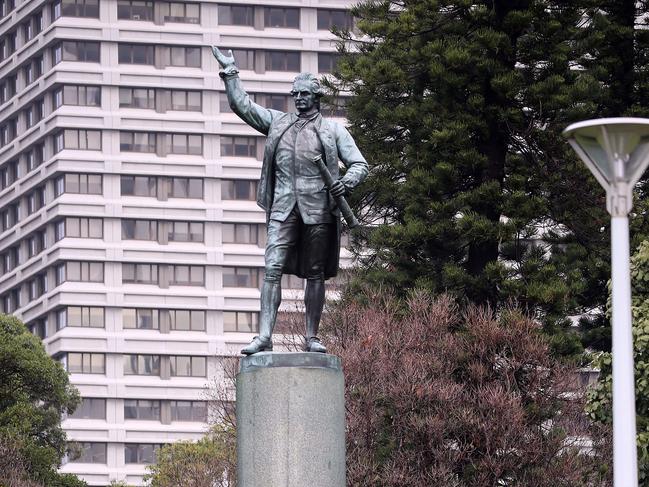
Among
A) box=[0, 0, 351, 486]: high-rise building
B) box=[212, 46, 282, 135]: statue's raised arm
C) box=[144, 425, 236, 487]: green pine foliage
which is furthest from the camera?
box=[0, 0, 351, 486]: high-rise building

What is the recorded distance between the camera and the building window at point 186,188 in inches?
4304

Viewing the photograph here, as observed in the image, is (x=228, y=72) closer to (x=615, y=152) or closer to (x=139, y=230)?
(x=615, y=152)

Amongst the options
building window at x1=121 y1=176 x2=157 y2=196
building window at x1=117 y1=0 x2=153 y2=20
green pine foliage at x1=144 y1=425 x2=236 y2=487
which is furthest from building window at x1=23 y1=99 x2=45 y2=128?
green pine foliage at x1=144 y1=425 x2=236 y2=487

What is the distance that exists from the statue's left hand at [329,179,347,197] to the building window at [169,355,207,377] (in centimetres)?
8376

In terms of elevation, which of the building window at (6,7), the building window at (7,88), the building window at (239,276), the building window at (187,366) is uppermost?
the building window at (6,7)

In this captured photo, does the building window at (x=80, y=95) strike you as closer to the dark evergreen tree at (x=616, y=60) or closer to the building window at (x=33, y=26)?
the building window at (x=33, y=26)

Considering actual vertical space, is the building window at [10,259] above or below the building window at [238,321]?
above

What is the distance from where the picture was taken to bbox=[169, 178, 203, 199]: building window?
109312 mm

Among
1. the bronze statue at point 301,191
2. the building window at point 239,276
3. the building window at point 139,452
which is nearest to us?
the bronze statue at point 301,191

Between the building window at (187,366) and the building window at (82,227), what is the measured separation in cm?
746

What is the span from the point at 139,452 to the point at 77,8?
76.6 feet

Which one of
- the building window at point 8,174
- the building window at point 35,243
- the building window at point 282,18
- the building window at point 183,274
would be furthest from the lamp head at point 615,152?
the building window at point 8,174

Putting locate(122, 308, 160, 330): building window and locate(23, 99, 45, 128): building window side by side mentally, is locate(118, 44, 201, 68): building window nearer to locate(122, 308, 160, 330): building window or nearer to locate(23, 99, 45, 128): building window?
locate(23, 99, 45, 128): building window

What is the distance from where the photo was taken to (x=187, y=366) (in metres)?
108
